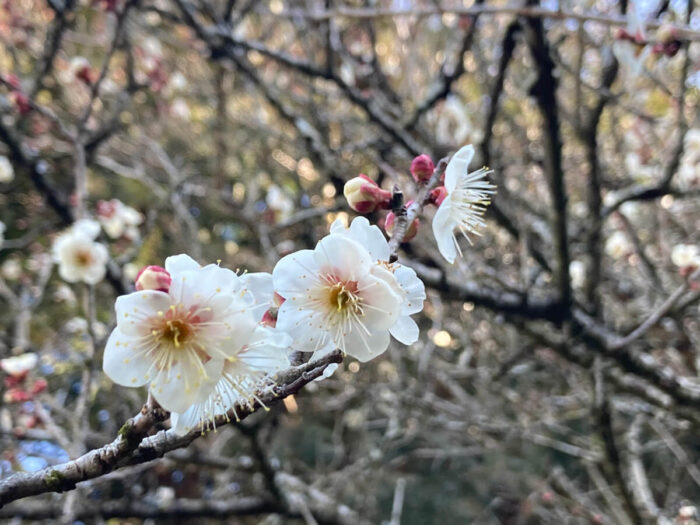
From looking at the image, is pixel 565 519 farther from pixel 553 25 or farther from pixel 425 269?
pixel 553 25

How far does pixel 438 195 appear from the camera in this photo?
80 cm

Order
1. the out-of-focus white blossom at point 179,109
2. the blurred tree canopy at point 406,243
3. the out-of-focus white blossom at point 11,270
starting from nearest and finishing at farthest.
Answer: the blurred tree canopy at point 406,243, the out-of-focus white blossom at point 11,270, the out-of-focus white blossom at point 179,109

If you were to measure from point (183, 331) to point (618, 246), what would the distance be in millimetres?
3277

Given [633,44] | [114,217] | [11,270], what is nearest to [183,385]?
[633,44]

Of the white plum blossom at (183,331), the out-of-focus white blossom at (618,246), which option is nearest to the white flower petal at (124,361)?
the white plum blossom at (183,331)

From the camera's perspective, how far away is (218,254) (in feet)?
13.4

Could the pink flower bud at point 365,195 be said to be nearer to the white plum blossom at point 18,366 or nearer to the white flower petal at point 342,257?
the white flower petal at point 342,257

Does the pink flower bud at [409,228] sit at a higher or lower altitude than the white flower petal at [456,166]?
lower

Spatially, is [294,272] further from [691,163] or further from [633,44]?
[691,163]

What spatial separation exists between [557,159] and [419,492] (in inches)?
Answer: 136

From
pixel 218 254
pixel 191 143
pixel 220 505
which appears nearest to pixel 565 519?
pixel 220 505

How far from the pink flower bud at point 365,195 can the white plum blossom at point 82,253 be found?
1425mm

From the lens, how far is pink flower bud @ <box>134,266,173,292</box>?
2.02 feet

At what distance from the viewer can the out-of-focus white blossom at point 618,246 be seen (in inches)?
125
